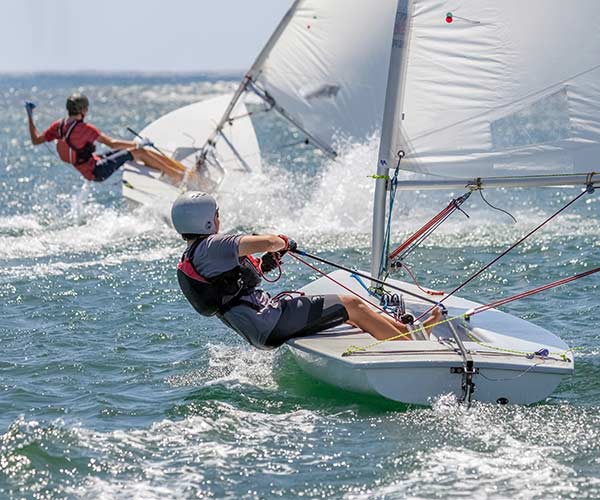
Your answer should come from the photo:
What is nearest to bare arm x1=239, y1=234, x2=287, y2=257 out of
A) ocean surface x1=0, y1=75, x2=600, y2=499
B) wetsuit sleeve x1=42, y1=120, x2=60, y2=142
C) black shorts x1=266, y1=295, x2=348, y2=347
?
black shorts x1=266, y1=295, x2=348, y2=347

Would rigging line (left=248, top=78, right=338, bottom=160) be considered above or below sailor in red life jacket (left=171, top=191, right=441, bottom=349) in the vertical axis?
above

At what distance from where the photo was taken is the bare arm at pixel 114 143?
13.0 meters

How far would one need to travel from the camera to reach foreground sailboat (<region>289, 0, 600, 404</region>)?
21.9ft

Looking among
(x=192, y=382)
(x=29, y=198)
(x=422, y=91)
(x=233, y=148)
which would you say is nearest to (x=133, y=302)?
(x=192, y=382)

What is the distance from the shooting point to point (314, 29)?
12766 millimetres

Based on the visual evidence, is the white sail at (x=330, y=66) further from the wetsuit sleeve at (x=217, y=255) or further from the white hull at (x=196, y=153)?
the wetsuit sleeve at (x=217, y=255)

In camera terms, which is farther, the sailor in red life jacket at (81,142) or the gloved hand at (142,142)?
the gloved hand at (142,142)

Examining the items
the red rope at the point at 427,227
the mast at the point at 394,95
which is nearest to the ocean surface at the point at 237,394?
the red rope at the point at 427,227

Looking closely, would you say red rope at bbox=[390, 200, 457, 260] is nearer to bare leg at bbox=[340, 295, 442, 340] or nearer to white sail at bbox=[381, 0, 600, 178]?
white sail at bbox=[381, 0, 600, 178]

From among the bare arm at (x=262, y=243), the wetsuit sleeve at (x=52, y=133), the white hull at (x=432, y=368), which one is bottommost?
the white hull at (x=432, y=368)

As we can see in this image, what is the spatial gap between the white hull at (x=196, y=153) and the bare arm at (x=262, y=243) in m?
6.84

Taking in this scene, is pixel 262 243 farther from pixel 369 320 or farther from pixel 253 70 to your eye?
pixel 253 70

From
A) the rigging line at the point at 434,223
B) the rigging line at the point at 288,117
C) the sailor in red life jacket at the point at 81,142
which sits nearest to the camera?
the rigging line at the point at 434,223

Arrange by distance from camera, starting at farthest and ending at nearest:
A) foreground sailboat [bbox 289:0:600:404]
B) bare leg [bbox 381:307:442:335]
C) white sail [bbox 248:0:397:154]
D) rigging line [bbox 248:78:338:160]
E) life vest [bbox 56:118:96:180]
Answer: rigging line [bbox 248:78:338:160] < life vest [bbox 56:118:96:180] < white sail [bbox 248:0:397:154] < bare leg [bbox 381:307:442:335] < foreground sailboat [bbox 289:0:600:404]
